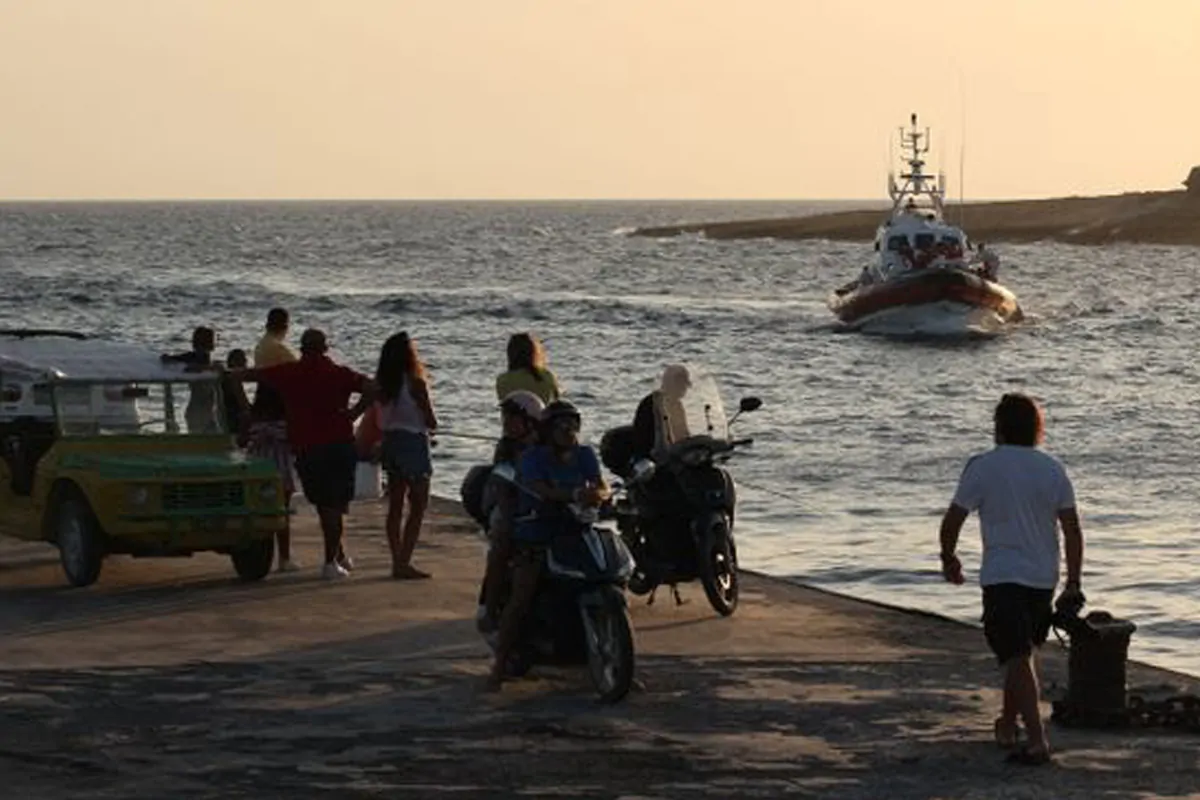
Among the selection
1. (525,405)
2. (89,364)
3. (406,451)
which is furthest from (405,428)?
(525,405)

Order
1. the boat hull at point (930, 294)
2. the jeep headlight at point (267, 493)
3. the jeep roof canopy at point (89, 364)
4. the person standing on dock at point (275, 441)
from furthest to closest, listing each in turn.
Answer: the boat hull at point (930, 294)
the person standing on dock at point (275, 441)
the jeep roof canopy at point (89, 364)
the jeep headlight at point (267, 493)

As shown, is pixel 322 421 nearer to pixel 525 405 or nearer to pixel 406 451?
pixel 406 451

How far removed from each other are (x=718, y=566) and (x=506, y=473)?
3.02 metres

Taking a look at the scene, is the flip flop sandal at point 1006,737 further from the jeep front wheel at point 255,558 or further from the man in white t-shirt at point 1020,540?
the jeep front wheel at point 255,558

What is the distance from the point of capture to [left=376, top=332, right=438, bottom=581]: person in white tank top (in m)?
17.2

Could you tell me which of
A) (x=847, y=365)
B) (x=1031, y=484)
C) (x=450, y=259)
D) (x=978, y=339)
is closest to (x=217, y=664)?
(x=1031, y=484)

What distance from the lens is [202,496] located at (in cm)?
1678

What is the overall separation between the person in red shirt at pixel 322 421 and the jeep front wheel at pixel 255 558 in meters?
0.37

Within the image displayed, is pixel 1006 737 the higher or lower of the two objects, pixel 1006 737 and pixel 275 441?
the lower

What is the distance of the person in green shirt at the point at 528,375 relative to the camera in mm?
16516

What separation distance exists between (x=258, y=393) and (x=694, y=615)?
3333 mm

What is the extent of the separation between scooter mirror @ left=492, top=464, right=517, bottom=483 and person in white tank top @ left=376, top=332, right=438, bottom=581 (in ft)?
12.2

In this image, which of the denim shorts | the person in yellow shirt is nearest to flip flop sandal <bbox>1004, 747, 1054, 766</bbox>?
the denim shorts

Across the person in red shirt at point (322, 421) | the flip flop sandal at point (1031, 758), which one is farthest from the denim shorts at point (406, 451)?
the flip flop sandal at point (1031, 758)
